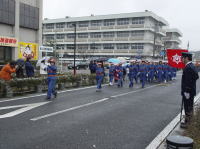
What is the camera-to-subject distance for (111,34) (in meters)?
71.1

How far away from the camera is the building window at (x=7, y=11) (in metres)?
28.9

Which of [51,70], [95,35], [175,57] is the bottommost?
[51,70]

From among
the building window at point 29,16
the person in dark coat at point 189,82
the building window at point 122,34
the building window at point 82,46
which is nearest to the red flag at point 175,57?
the person in dark coat at point 189,82

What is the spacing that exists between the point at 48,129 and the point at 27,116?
5.53 feet

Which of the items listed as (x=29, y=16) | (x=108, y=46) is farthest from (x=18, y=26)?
(x=108, y=46)

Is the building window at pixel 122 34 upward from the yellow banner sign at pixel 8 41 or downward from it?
upward

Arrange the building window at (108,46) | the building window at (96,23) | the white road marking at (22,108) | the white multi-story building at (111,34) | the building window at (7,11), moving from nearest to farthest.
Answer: the white road marking at (22,108) → the building window at (7,11) → the white multi-story building at (111,34) → the building window at (108,46) → the building window at (96,23)

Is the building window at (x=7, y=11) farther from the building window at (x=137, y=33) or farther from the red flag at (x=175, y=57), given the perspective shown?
the building window at (x=137, y=33)

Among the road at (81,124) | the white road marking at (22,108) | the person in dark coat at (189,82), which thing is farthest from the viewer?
the white road marking at (22,108)

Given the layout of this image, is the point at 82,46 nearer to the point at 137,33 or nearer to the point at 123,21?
the point at 123,21

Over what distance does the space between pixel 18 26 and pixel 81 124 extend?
26771mm

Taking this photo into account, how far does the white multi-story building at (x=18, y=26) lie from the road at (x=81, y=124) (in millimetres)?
18476

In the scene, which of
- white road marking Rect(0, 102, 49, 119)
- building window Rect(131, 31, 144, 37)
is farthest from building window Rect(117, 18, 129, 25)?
white road marking Rect(0, 102, 49, 119)

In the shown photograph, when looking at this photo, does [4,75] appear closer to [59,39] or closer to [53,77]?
[53,77]
